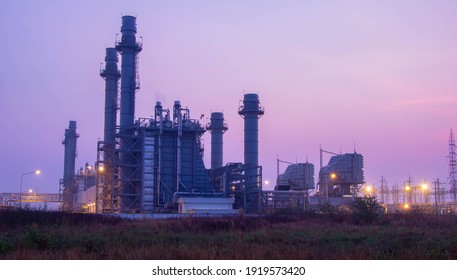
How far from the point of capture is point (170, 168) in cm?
6019

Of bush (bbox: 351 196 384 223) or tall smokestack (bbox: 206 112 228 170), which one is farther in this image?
tall smokestack (bbox: 206 112 228 170)

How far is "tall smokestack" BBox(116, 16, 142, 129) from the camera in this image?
60188 mm

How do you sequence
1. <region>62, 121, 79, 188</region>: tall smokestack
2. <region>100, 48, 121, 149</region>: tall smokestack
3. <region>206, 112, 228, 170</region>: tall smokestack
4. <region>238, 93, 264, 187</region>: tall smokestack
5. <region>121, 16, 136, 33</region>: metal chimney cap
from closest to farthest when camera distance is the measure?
<region>121, 16, 136, 33</region>: metal chimney cap
<region>238, 93, 264, 187</region>: tall smokestack
<region>100, 48, 121, 149</region>: tall smokestack
<region>206, 112, 228, 170</region>: tall smokestack
<region>62, 121, 79, 188</region>: tall smokestack

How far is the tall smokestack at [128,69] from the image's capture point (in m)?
60.2

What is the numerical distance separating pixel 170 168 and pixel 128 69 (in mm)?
11190

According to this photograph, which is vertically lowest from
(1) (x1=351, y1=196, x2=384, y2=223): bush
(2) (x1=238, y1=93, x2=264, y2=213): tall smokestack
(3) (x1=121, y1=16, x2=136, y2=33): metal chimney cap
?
(1) (x1=351, y1=196, x2=384, y2=223): bush

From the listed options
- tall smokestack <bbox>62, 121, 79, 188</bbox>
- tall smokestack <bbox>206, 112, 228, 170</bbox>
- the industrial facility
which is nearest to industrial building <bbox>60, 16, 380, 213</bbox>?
the industrial facility

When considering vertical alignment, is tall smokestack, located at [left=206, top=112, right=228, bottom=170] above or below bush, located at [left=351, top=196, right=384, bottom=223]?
above

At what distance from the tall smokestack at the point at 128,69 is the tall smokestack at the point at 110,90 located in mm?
6753

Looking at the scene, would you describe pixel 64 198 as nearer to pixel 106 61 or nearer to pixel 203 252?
pixel 106 61

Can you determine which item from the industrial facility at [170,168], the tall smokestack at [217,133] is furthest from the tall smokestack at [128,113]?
the tall smokestack at [217,133]

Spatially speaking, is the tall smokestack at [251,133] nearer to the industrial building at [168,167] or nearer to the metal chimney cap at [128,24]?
the industrial building at [168,167]

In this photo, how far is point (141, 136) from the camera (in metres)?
58.6

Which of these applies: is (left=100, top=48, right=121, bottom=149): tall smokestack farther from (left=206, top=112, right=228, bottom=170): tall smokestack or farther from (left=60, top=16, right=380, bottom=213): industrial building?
(left=206, top=112, right=228, bottom=170): tall smokestack
